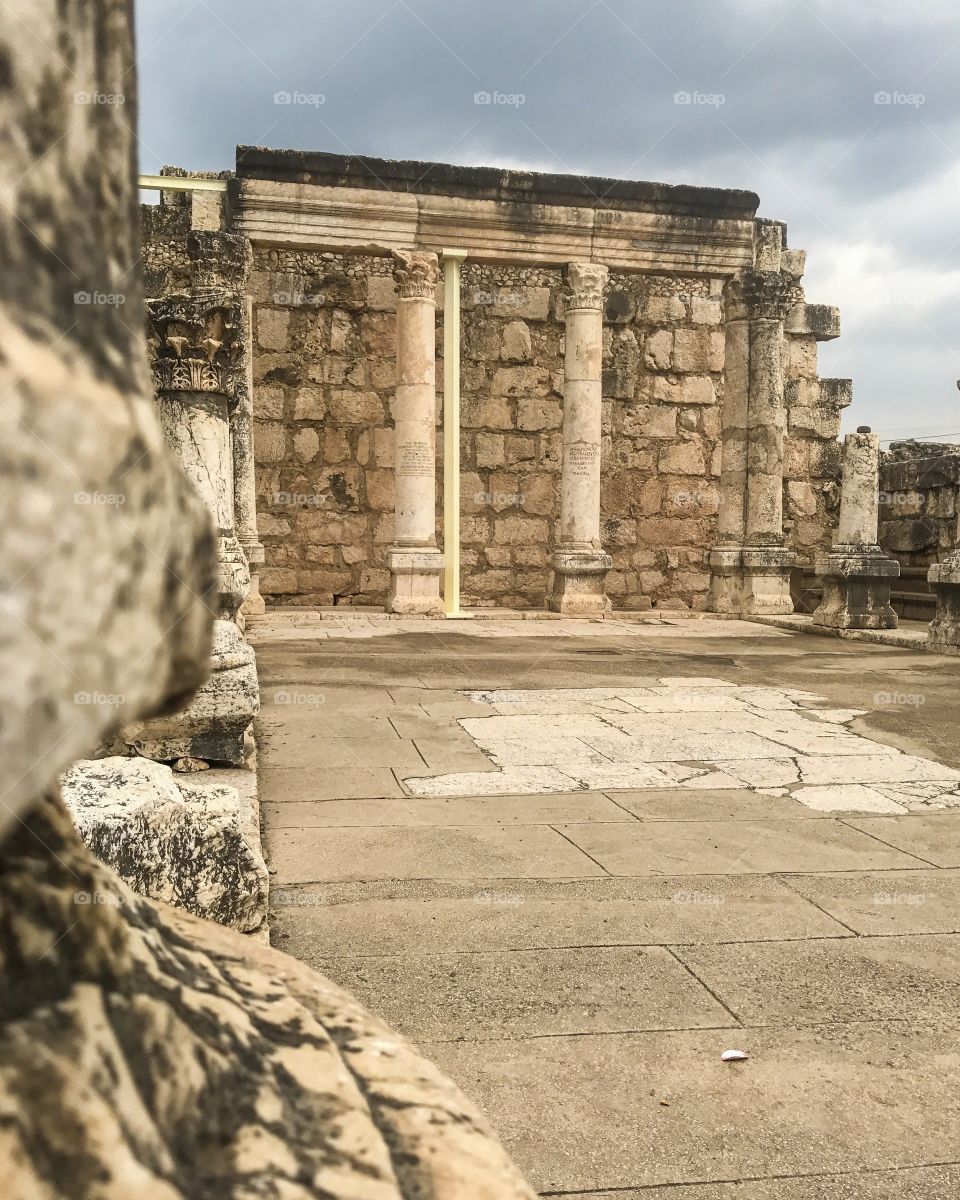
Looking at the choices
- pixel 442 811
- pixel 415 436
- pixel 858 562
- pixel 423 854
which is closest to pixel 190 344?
pixel 442 811

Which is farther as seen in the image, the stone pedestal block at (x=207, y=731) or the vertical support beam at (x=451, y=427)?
the vertical support beam at (x=451, y=427)

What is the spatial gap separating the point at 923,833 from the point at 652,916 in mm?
1367

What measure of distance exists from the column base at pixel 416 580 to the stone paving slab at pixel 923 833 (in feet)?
24.5

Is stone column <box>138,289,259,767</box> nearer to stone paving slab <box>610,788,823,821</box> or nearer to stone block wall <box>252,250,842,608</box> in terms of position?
stone paving slab <box>610,788,823,821</box>

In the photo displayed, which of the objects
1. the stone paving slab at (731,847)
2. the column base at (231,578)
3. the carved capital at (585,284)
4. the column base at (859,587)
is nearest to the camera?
the stone paving slab at (731,847)

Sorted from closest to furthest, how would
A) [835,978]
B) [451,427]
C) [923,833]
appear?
[835,978], [923,833], [451,427]

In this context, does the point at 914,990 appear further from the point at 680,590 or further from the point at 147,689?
the point at 680,590

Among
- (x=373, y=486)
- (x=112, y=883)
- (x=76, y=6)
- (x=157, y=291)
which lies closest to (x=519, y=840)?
(x=112, y=883)

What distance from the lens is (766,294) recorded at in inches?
488

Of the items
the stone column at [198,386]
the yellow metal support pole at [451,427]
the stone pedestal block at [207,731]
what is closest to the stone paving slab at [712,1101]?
the stone pedestal block at [207,731]

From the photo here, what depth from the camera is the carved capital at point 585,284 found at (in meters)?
11.9

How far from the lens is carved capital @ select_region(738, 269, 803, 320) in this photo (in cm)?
1240

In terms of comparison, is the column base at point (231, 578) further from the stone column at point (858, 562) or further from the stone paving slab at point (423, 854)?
the stone column at point (858, 562)

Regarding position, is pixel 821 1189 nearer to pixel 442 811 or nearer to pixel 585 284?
pixel 442 811
